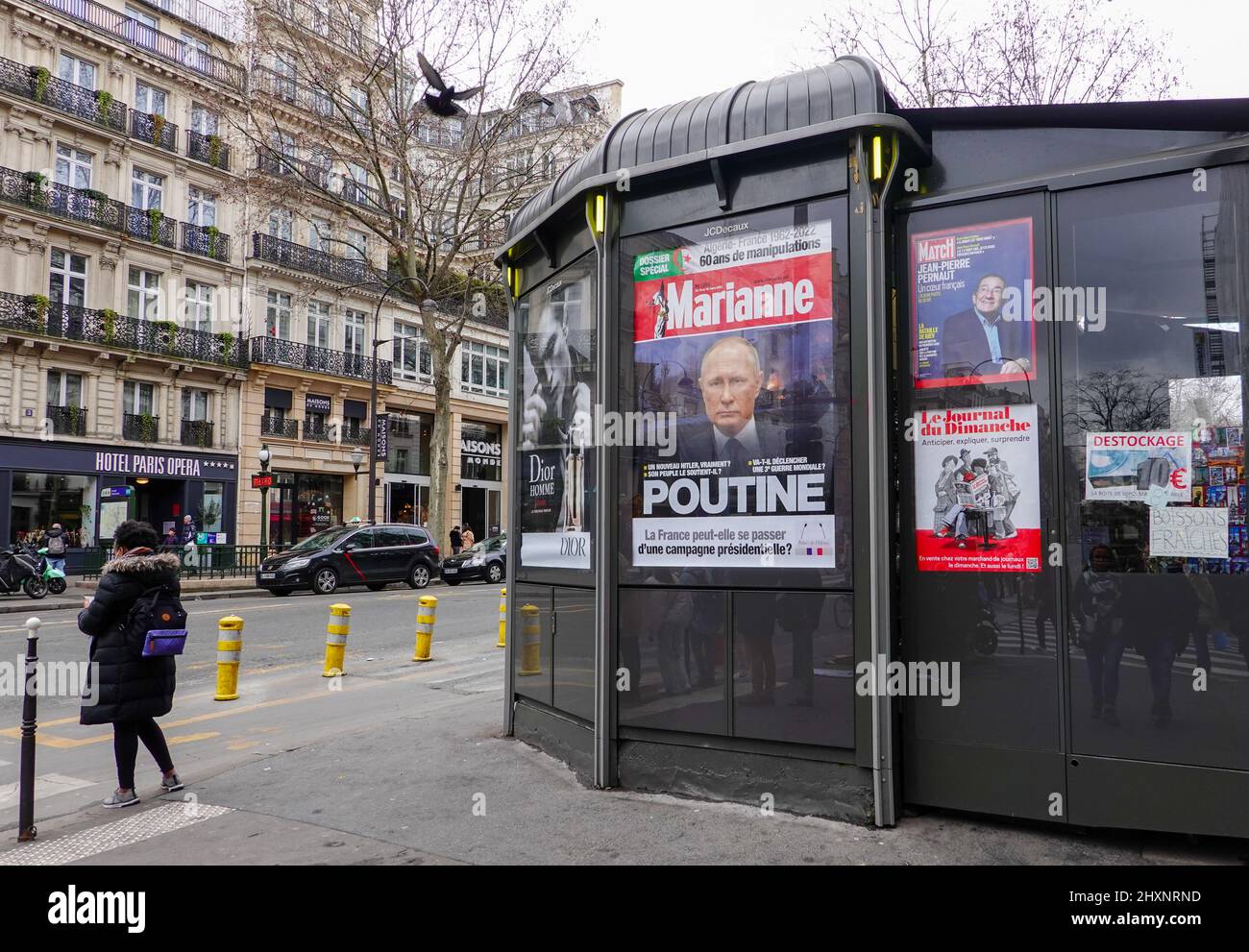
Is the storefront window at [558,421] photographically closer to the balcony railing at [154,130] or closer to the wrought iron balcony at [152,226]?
the wrought iron balcony at [152,226]

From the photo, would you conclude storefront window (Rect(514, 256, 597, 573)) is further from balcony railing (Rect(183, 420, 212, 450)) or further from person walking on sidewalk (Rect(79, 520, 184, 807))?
balcony railing (Rect(183, 420, 212, 450))

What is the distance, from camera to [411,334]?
41688 mm

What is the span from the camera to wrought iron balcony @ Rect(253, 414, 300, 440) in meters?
34.1

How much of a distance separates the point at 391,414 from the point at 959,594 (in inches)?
1485

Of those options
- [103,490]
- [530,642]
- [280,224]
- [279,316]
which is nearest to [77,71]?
[280,224]

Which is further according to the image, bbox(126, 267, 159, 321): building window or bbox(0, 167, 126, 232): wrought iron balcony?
bbox(126, 267, 159, 321): building window

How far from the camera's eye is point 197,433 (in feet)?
105

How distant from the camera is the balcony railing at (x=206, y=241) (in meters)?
32.2

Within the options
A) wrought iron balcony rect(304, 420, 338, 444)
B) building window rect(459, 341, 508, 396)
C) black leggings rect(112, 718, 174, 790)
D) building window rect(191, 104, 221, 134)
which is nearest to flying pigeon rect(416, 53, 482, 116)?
black leggings rect(112, 718, 174, 790)

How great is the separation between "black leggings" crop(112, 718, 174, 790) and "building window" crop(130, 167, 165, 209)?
98.1ft

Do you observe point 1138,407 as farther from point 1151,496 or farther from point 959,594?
point 959,594

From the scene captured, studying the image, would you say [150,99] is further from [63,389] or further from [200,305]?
[63,389]
